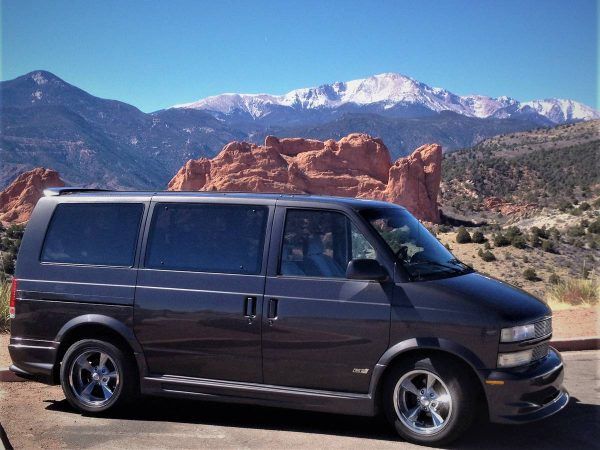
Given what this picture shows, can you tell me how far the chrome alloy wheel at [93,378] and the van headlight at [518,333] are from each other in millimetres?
3452

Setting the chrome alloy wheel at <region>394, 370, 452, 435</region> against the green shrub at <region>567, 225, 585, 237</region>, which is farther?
the green shrub at <region>567, 225, 585, 237</region>

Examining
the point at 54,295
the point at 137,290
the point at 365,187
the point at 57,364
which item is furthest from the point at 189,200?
the point at 365,187

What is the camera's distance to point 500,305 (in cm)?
551

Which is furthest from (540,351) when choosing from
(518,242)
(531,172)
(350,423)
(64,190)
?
(531,172)

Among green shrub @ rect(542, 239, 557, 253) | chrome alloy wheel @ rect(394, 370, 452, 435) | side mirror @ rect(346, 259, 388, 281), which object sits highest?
green shrub @ rect(542, 239, 557, 253)

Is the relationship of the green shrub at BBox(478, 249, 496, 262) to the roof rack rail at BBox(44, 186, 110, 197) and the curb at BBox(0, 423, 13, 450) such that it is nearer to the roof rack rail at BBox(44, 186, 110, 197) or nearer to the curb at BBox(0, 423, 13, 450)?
the roof rack rail at BBox(44, 186, 110, 197)

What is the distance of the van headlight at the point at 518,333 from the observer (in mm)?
5340

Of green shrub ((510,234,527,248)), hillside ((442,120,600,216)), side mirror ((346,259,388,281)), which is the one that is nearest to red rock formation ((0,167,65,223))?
hillside ((442,120,600,216))

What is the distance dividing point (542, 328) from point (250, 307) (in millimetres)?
2447

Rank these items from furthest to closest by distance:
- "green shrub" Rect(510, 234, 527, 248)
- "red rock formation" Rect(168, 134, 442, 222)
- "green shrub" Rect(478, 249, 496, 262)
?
1. "red rock formation" Rect(168, 134, 442, 222)
2. "green shrub" Rect(510, 234, 527, 248)
3. "green shrub" Rect(478, 249, 496, 262)

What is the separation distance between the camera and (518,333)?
17.8ft

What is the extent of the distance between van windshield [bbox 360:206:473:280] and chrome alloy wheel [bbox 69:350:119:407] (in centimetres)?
276

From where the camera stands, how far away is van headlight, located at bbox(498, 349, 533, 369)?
17.5ft

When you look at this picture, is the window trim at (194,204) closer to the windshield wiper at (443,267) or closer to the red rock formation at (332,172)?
the windshield wiper at (443,267)
